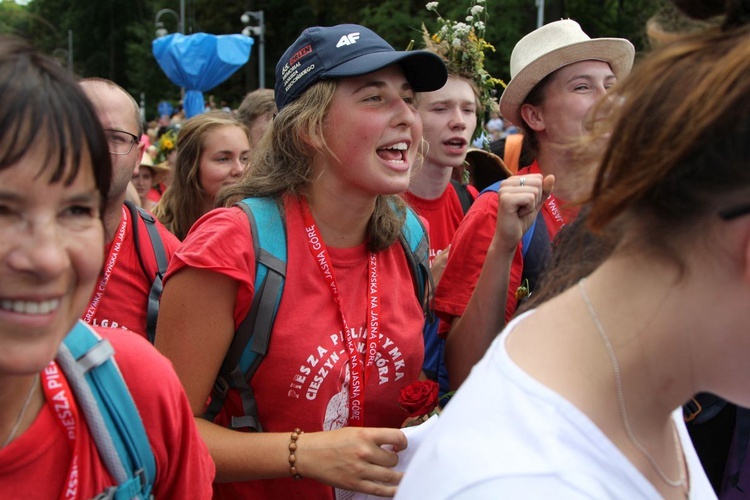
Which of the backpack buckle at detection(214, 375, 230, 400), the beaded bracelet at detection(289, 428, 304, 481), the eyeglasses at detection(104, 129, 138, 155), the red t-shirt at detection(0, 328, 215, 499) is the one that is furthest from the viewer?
the eyeglasses at detection(104, 129, 138, 155)

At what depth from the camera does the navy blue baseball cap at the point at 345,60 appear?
8.31ft

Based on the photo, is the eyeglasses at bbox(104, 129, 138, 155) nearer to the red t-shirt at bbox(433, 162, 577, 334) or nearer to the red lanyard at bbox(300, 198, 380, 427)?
the red lanyard at bbox(300, 198, 380, 427)

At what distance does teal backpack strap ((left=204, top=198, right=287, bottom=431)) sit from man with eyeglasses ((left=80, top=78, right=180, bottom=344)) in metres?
0.93

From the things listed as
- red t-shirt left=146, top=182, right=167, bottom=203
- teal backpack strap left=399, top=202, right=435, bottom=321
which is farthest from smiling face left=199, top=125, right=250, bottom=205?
red t-shirt left=146, top=182, right=167, bottom=203

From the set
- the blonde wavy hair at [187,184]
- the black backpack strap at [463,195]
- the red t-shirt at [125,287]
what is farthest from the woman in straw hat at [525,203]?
the blonde wavy hair at [187,184]

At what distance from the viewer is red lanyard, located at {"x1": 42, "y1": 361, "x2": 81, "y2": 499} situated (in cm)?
146

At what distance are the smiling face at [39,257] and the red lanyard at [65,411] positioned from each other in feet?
0.49

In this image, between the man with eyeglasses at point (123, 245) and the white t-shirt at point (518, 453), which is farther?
the man with eyeglasses at point (123, 245)

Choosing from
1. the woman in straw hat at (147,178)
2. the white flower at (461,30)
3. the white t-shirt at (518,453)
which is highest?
the white flower at (461,30)

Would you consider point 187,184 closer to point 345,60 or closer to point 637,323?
point 345,60

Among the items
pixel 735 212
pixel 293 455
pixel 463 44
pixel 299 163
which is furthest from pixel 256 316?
pixel 463 44

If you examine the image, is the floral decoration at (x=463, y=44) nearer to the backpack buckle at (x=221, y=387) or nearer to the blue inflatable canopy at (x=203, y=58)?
the backpack buckle at (x=221, y=387)

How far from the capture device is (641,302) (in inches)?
43.3

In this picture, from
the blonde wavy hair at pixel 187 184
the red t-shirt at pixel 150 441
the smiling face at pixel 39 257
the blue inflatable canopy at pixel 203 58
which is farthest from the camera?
the blue inflatable canopy at pixel 203 58
